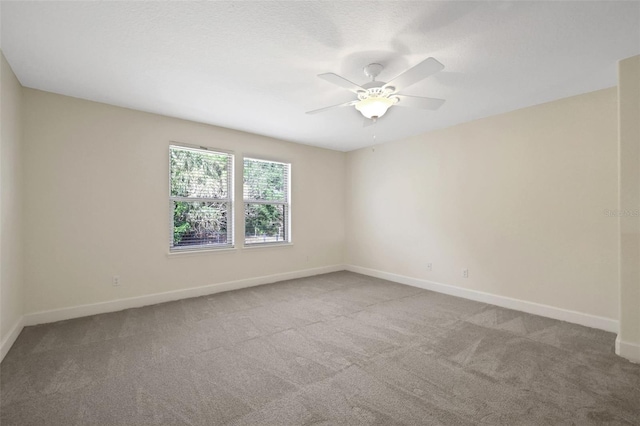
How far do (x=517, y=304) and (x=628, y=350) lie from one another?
123 centimetres

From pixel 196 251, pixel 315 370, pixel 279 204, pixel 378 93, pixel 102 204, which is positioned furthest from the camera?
pixel 279 204

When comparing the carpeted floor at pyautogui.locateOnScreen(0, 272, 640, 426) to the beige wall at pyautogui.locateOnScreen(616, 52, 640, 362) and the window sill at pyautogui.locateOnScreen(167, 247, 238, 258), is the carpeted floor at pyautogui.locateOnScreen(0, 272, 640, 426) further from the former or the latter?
the window sill at pyautogui.locateOnScreen(167, 247, 238, 258)

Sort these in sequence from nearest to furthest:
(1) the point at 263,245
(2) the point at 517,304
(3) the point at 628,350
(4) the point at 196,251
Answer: (3) the point at 628,350
(2) the point at 517,304
(4) the point at 196,251
(1) the point at 263,245

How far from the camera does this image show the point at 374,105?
2.53m

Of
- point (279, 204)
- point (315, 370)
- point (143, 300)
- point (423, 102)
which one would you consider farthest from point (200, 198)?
point (423, 102)

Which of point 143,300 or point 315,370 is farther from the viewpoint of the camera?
point 143,300

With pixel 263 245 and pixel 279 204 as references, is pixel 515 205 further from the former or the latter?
pixel 263 245

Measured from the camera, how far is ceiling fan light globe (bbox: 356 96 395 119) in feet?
8.23

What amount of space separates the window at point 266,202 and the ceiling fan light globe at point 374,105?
8.88 feet

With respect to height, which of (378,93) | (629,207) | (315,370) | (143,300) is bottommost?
(315,370)

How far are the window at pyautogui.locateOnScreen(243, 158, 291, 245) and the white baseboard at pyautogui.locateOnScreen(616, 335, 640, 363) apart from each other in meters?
4.27

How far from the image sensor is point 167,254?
392 centimetres

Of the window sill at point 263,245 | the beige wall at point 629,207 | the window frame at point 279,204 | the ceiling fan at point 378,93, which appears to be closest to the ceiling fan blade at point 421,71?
the ceiling fan at point 378,93

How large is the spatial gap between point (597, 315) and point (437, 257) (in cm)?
188
